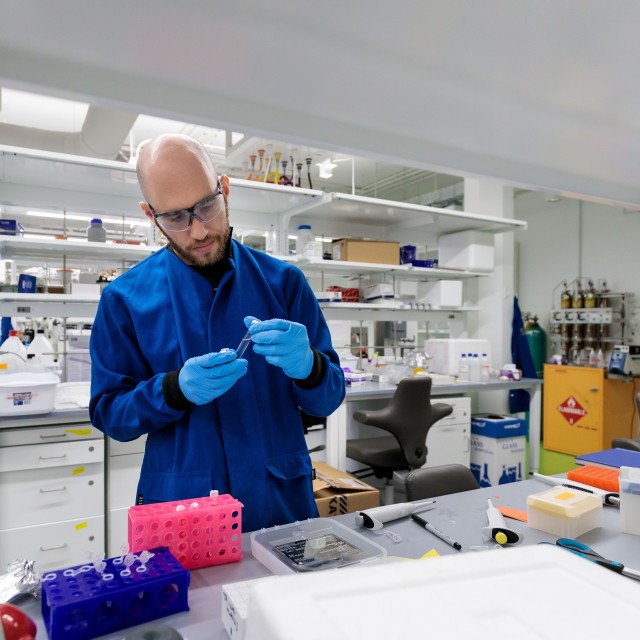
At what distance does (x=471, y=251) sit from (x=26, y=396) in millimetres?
3299

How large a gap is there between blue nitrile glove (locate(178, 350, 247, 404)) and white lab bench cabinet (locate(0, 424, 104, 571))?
5.21 ft

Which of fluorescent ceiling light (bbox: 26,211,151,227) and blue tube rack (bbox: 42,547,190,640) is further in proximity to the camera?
fluorescent ceiling light (bbox: 26,211,151,227)

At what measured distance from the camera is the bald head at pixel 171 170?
115cm

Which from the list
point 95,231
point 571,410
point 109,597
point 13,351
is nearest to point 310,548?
point 109,597

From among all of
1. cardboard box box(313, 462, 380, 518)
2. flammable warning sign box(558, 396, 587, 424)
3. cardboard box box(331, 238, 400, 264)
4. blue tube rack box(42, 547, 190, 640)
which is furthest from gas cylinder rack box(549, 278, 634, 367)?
blue tube rack box(42, 547, 190, 640)

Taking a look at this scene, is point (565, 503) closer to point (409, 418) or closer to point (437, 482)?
point (437, 482)

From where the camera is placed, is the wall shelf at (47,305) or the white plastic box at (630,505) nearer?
the white plastic box at (630,505)

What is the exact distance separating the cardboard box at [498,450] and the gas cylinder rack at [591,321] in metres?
2.01

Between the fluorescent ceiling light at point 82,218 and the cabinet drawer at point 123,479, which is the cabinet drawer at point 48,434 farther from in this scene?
the fluorescent ceiling light at point 82,218

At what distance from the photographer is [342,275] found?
165 inches

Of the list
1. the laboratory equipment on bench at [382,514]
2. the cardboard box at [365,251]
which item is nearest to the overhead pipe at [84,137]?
the cardboard box at [365,251]

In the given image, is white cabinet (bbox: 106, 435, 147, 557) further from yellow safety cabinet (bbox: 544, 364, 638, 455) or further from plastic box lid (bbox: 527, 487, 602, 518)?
yellow safety cabinet (bbox: 544, 364, 638, 455)

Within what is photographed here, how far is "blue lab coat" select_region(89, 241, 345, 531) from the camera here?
1.12 meters

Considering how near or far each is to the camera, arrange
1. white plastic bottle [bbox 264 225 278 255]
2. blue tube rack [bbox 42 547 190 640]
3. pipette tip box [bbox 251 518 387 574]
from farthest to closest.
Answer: white plastic bottle [bbox 264 225 278 255]
pipette tip box [bbox 251 518 387 574]
blue tube rack [bbox 42 547 190 640]
